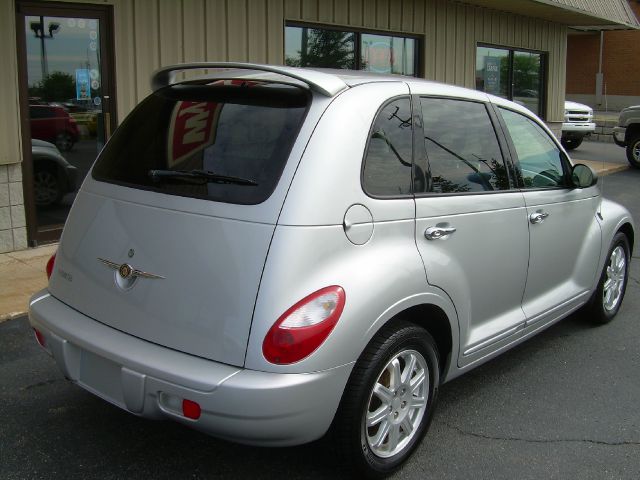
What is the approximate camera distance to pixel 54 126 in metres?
7.14

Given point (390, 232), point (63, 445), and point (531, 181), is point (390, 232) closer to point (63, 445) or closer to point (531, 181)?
point (531, 181)

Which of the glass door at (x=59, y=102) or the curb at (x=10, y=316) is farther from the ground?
the glass door at (x=59, y=102)

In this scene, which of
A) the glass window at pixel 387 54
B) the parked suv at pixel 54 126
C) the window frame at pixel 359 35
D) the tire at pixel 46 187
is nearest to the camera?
the parked suv at pixel 54 126

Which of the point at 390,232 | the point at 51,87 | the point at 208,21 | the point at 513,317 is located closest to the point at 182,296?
the point at 390,232

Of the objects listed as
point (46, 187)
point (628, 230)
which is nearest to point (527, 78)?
point (628, 230)

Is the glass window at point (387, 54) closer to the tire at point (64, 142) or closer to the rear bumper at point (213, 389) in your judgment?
the tire at point (64, 142)

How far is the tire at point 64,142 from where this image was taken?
7.22 metres

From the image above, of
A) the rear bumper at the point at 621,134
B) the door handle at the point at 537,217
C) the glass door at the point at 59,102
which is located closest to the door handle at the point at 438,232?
the door handle at the point at 537,217

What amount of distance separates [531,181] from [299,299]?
2.05 meters

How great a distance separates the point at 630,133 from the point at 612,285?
38.0 feet

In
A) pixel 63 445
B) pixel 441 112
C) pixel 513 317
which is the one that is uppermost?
pixel 441 112

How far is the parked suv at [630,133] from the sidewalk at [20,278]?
499 inches

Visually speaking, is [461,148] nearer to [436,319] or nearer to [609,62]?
[436,319]

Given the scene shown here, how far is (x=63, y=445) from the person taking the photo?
3.34 metres
